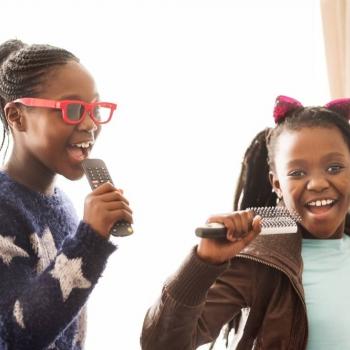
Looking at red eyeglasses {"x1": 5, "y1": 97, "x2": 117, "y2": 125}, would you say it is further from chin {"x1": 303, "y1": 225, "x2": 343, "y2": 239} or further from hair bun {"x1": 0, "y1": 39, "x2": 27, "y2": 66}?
chin {"x1": 303, "y1": 225, "x2": 343, "y2": 239}

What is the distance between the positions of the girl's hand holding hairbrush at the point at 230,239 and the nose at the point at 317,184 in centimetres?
22

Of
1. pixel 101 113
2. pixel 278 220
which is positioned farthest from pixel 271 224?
pixel 101 113

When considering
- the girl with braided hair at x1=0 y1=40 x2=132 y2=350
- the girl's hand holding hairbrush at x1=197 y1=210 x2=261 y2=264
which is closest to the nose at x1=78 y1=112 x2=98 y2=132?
the girl with braided hair at x1=0 y1=40 x2=132 y2=350

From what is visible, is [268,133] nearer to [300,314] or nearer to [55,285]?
[300,314]

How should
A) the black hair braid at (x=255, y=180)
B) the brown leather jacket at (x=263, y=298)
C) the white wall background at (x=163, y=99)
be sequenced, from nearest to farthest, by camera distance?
1. the brown leather jacket at (x=263, y=298)
2. the black hair braid at (x=255, y=180)
3. the white wall background at (x=163, y=99)

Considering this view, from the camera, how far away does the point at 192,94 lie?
143 cm

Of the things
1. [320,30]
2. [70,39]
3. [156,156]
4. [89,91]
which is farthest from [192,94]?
[89,91]

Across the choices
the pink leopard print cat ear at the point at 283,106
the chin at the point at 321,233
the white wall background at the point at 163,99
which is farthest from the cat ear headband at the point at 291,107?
the white wall background at the point at 163,99

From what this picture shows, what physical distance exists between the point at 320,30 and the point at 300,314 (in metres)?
1.00

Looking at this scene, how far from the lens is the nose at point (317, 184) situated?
2.97 feet

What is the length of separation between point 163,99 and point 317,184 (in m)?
0.60

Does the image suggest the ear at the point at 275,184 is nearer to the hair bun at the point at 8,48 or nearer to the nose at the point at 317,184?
the nose at the point at 317,184

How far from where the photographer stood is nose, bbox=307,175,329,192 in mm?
904

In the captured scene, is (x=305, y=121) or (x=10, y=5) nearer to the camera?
(x=305, y=121)
